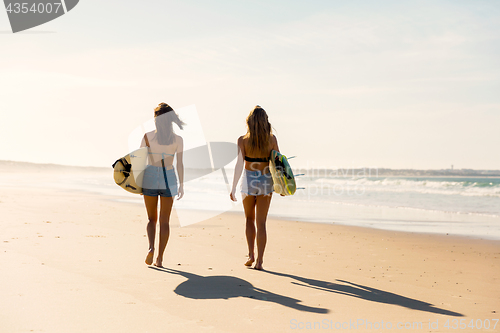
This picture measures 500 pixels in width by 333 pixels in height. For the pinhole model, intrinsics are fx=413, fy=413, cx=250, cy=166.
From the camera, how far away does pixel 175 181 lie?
16.0ft

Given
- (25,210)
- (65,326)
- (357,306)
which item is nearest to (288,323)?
(357,306)

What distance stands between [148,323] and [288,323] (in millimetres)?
1024

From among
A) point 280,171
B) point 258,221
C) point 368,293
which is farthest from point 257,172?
point 368,293

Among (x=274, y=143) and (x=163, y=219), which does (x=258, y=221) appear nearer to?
(x=274, y=143)

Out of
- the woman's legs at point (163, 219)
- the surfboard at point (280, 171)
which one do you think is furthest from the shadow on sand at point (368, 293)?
the woman's legs at point (163, 219)

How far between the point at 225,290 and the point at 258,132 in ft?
6.14

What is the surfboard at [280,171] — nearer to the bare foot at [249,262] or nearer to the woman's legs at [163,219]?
the bare foot at [249,262]

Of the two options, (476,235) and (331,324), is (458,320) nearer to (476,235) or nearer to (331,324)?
(331,324)

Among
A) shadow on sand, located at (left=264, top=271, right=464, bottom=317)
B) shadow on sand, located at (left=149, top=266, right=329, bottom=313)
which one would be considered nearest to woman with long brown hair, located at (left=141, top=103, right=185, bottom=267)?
shadow on sand, located at (left=149, top=266, right=329, bottom=313)

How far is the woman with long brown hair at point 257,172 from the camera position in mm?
4879

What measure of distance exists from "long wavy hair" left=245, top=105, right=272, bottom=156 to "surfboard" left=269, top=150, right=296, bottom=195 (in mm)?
128

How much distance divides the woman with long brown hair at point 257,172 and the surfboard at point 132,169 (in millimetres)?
1174

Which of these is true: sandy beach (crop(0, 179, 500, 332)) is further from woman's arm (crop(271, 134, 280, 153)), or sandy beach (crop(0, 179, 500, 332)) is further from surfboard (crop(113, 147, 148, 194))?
woman's arm (crop(271, 134, 280, 153))

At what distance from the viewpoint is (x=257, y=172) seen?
4922 mm
